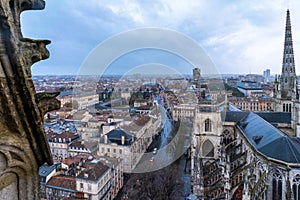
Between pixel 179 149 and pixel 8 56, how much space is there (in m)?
26.1

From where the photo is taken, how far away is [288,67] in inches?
1101

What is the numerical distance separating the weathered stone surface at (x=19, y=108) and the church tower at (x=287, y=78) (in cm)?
2937

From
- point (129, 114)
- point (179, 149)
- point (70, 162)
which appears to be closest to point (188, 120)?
point (179, 149)

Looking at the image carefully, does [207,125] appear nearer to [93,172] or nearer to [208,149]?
[208,149]

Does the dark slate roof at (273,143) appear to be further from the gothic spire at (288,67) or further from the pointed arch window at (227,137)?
the gothic spire at (288,67)

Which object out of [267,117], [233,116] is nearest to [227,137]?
[233,116]

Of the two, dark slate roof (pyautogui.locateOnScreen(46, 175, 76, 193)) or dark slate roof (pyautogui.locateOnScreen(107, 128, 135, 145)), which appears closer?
dark slate roof (pyautogui.locateOnScreen(46, 175, 76, 193))

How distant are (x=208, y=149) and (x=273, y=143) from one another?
7632mm

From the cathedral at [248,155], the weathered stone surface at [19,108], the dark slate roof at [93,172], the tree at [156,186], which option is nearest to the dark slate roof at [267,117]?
the cathedral at [248,155]

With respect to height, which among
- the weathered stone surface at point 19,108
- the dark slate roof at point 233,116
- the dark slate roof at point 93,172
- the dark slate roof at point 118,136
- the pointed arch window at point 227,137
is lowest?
the dark slate roof at point 93,172

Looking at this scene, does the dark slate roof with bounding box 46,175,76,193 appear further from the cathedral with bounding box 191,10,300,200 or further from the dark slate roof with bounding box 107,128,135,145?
the cathedral with bounding box 191,10,300,200

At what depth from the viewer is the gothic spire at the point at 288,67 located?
1068 inches

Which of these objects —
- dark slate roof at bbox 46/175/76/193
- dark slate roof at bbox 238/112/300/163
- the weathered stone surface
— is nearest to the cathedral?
dark slate roof at bbox 238/112/300/163

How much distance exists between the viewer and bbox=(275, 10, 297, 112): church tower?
2717cm
